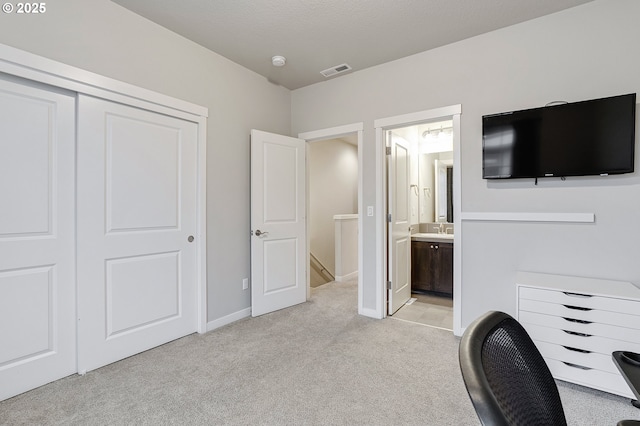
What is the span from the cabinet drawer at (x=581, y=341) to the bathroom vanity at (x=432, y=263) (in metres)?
1.84

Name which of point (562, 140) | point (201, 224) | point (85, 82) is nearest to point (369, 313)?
point (201, 224)

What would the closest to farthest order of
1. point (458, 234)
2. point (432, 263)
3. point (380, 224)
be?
1. point (458, 234)
2. point (380, 224)
3. point (432, 263)

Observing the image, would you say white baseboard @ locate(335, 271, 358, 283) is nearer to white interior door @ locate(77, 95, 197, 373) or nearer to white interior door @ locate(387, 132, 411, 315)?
white interior door @ locate(387, 132, 411, 315)

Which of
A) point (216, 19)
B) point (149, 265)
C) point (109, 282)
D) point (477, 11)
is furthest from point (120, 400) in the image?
point (477, 11)

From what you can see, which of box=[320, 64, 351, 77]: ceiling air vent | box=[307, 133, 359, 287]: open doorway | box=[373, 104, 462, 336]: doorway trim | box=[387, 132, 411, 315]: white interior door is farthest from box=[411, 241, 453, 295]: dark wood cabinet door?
box=[320, 64, 351, 77]: ceiling air vent

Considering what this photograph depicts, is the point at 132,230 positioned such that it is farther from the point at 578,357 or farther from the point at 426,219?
the point at 426,219

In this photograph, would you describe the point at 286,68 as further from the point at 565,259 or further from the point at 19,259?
the point at 565,259

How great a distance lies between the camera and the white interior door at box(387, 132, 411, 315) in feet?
10.9

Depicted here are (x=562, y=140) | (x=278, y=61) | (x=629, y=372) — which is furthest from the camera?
(x=278, y=61)

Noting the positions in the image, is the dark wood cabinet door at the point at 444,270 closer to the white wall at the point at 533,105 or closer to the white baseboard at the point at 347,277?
the white wall at the point at 533,105

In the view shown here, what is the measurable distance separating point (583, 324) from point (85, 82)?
3699mm

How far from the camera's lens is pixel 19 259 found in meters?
1.92

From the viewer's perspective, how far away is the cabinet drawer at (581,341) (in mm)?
1804

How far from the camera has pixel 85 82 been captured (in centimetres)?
214
